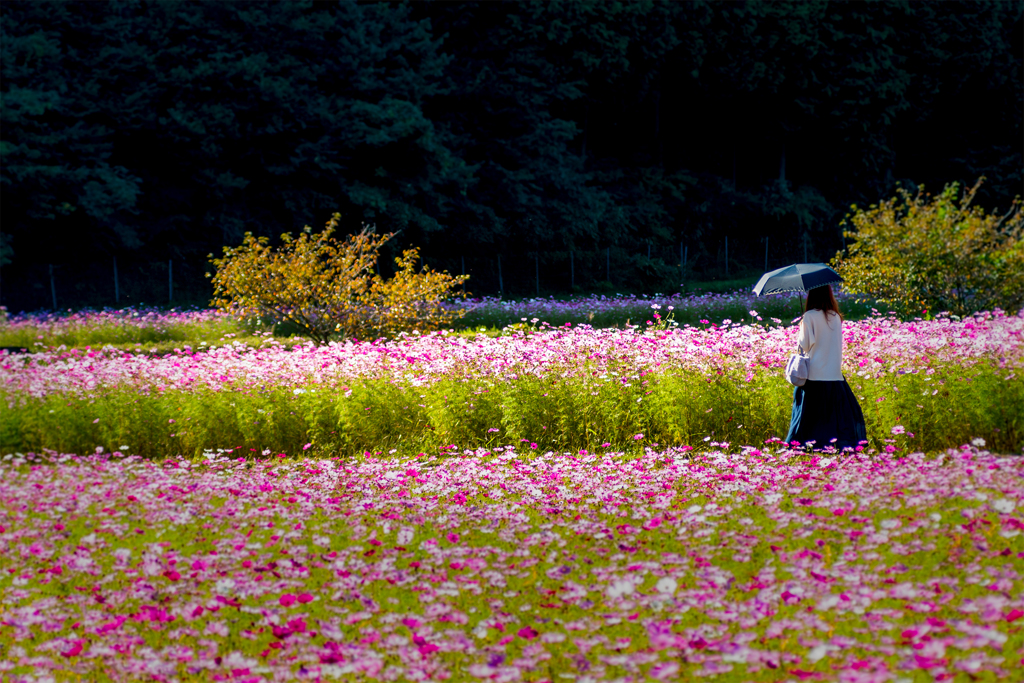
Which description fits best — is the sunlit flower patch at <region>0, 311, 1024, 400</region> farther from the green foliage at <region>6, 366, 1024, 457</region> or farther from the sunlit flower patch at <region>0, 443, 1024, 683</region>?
the sunlit flower patch at <region>0, 443, 1024, 683</region>

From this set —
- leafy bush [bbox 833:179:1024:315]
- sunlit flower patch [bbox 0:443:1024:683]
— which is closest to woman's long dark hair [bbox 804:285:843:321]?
sunlit flower patch [bbox 0:443:1024:683]

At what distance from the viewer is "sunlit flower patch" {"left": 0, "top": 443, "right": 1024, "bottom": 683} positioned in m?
3.12

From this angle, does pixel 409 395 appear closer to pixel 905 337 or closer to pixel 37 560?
pixel 37 560

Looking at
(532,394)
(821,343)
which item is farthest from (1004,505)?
(532,394)

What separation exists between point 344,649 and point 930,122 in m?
49.8

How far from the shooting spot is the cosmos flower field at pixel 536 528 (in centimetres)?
321

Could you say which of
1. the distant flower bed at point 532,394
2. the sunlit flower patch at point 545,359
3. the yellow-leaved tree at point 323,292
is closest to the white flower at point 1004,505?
the distant flower bed at point 532,394

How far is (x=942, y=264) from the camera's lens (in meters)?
13.5

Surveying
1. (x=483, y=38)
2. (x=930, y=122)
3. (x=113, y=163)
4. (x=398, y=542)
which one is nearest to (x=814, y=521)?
(x=398, y=542)

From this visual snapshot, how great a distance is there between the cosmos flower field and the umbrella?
1.00 meters

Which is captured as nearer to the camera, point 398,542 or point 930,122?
point 398,542

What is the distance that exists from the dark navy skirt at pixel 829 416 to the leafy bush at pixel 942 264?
8212 mm

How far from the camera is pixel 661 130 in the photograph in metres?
42.3

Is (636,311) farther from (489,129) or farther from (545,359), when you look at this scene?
(489,129)
